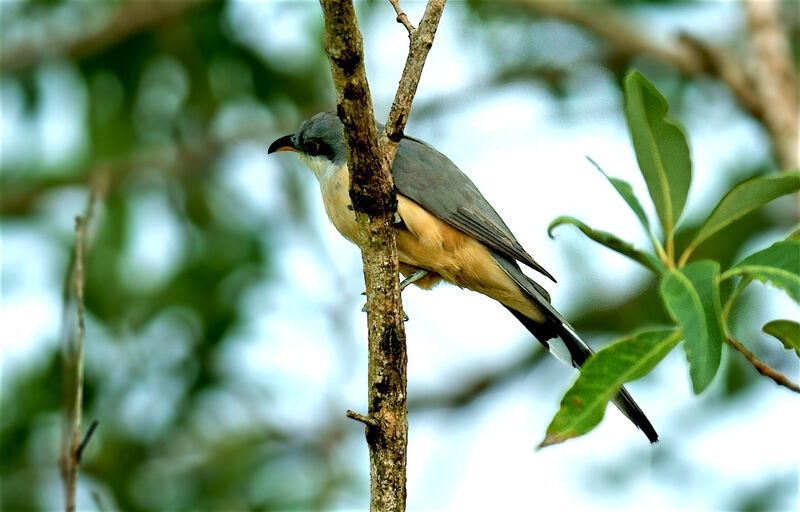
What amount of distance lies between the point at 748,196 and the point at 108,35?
7149 mm

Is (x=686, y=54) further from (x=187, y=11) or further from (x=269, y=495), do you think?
(x=269, y=495)

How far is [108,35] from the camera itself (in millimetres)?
8812

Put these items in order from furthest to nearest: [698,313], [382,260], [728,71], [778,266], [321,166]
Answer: [728,71] < [321,166] < [382,260] < [778,266] < [698,313]

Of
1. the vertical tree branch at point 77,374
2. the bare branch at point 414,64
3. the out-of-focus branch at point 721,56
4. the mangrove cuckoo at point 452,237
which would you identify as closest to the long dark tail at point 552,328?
the mangrove cuckoo at point 452,237

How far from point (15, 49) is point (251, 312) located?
355 cm

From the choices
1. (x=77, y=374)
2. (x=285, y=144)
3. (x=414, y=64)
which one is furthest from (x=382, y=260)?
(x=285, y=144)

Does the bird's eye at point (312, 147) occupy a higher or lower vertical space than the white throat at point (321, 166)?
higher

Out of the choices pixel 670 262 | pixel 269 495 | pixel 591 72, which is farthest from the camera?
pixel 591 72

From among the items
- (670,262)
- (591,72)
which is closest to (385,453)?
(670,262)

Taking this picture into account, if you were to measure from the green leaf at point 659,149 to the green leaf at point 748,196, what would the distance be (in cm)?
12

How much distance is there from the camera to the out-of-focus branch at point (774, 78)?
285 inches

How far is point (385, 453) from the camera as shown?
321 cm

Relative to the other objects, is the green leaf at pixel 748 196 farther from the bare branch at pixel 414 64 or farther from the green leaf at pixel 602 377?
the bare branch at pixel 414 64

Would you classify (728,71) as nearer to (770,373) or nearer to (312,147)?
(312,147)
